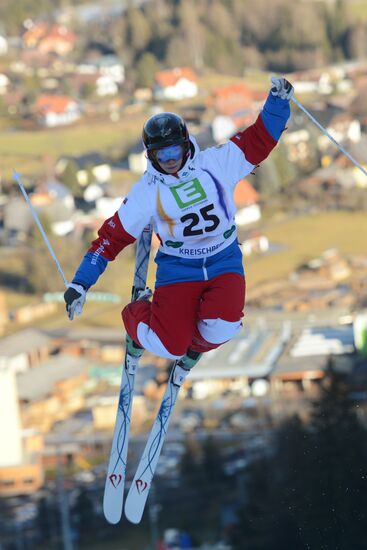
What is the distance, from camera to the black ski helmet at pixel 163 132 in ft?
19.4

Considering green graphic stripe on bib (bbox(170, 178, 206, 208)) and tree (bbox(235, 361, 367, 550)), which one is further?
tree (bbox(235, 361, 367, 550))

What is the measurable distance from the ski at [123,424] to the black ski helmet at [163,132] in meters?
1.01

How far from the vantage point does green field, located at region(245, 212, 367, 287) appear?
1406 inches

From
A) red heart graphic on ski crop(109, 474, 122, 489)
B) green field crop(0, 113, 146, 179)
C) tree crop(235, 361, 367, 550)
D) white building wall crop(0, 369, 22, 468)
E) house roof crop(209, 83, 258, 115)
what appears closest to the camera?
red heart graphic on ski crop(109, 474, 122, 489)

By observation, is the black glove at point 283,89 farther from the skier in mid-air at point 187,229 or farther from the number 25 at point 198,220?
the number 25 at point 198,220

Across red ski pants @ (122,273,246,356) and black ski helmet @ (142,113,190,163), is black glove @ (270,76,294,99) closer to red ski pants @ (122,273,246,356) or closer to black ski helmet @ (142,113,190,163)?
black ski helmet @ (142,113,190,163)

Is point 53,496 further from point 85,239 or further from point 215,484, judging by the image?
point 85,239

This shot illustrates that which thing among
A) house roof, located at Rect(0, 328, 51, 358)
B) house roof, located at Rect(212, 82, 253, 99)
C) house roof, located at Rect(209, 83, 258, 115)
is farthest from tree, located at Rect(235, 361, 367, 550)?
house roof, located at Rect(212, 82, 253, 99)

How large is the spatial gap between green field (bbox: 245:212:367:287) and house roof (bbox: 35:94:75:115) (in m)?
20.7

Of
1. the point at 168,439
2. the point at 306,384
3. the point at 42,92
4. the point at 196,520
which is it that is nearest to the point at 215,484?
the point at 196,520

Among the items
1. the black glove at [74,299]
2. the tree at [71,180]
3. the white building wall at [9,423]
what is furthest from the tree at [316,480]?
the tree at [71,180]

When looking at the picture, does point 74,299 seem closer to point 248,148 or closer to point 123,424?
point 248,148

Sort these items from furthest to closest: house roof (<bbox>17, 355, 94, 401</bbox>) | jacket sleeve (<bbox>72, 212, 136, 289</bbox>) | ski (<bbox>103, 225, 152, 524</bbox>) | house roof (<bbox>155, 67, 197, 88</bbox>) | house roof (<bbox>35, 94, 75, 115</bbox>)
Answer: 1. house roof (<bbox>155, 67, 197, 88</bbox>)
2. house roof (<bbox>35, 94, 75, 115</bbox>)
3. house roof (<bbox>17, 355, 94, 401</bbox>)
4. ski (<bbox>103, 225, 152, 524</bbox>)
5. jacket sleeve (<bbox>72, 212, 136, 289</bbox>)

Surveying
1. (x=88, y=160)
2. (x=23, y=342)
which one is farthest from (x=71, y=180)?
(x=23, y=342)
